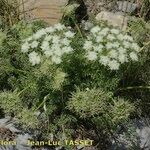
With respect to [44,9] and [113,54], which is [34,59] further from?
[44,9]

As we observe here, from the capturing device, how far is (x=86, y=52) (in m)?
4.18

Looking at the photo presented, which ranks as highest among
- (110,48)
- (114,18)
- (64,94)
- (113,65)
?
(110,48)

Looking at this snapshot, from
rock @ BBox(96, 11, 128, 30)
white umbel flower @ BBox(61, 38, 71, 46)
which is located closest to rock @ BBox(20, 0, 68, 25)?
rock @ BBox(96, 11, 128, 30)

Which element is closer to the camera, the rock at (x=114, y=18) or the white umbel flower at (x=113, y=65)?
the white umbel flower at (x=113, y=65)

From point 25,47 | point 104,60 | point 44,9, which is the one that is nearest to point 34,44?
point 25,47

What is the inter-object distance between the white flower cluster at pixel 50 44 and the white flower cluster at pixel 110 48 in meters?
0.19

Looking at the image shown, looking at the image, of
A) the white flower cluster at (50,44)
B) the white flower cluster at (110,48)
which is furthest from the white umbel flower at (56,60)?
the white flower cluster at (110,48)

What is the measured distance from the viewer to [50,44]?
420cm

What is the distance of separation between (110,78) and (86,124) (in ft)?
1.69

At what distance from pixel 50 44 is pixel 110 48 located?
1.71ft

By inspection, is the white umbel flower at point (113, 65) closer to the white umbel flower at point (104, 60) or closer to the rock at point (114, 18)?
the white umbel flower at point (104, 60)

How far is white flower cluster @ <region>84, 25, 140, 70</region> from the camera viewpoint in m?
4.06

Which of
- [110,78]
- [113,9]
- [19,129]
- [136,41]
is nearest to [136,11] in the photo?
[113,9]

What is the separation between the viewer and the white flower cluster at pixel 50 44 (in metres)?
4.07
